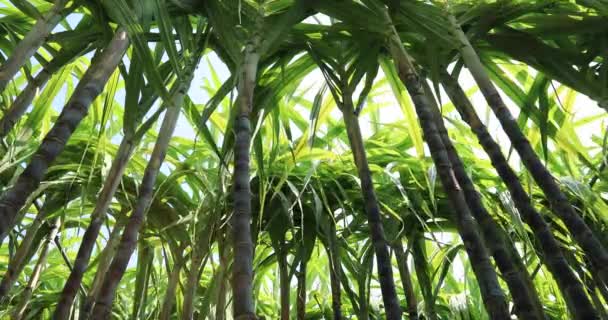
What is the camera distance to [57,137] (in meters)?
0.71

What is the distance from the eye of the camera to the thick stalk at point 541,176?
2.30 feet

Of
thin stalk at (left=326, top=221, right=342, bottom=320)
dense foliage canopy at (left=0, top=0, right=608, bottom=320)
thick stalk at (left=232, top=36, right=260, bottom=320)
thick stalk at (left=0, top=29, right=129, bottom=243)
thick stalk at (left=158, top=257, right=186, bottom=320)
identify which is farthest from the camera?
thick stalk at (left=158, top=257, right=186, bottom=320)

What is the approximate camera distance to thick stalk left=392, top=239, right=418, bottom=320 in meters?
1.15

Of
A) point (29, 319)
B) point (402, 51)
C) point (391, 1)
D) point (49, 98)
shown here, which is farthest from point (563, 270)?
point (29, 319)

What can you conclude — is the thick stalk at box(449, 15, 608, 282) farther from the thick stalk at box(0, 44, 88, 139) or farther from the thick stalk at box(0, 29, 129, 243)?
the thick stalk at box(0, 44, 88, 139)

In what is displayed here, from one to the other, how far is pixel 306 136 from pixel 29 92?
26.9 inches

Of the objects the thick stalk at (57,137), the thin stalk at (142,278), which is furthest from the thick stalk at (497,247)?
the thin stalk at (142,278)

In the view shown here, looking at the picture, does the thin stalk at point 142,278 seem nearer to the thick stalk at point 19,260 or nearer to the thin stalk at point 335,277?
the thick stalk at point 19,260

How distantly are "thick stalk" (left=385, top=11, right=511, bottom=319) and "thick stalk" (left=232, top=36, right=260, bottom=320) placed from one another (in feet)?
0.82

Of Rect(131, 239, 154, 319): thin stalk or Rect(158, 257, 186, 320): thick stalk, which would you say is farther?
Rect(131, 239, 154, 319): thin stalk

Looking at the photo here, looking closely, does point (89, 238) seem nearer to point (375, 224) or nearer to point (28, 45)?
point (28, 45)

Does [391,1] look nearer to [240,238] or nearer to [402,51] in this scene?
[402,51]

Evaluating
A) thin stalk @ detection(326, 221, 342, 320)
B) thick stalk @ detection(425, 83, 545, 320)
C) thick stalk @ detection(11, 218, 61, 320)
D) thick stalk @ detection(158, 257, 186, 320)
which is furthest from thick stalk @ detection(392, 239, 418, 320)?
thick stalk @ detection(11, 218, 61, 320)

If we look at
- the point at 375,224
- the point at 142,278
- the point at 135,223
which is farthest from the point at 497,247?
the point at 142,278
